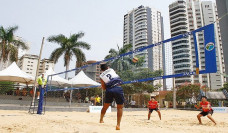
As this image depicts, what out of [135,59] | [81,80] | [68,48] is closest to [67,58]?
[68,48]

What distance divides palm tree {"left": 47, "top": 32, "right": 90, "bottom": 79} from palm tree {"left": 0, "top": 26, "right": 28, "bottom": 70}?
378 cm

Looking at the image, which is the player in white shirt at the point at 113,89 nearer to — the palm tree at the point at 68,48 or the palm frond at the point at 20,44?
the palm tree at the point at 68,48

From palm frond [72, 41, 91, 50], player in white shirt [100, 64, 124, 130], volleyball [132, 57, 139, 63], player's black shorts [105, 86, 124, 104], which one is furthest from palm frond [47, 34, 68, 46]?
player's black shorts [105, 86, 124, 104]

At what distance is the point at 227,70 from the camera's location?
36.5m

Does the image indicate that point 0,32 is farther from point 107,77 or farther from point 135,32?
point 135,32

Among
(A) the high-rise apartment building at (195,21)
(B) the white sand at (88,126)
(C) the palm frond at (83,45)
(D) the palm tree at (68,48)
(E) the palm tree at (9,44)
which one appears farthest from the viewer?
(A) the high-rise apartment building at (195,21)

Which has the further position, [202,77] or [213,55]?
[202,77]

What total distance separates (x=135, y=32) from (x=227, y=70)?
75120mm

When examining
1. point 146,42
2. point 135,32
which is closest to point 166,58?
point 146,42

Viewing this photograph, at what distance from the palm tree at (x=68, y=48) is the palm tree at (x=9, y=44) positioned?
3.78 metres

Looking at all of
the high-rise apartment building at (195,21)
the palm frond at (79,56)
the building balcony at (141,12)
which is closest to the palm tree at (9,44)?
the palm frond at (79,56)

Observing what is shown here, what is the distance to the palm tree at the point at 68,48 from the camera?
2478 centimetres

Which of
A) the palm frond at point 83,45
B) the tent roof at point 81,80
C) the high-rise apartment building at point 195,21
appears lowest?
the tent roof at point 81,80

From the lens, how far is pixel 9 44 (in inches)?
923
